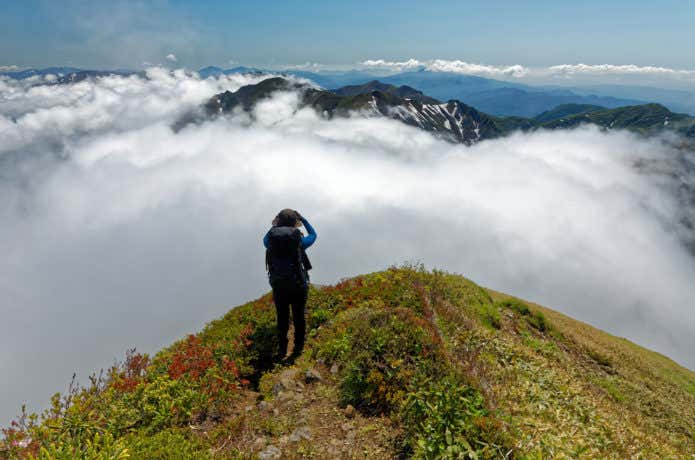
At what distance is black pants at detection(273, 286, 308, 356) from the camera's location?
9.35 meters

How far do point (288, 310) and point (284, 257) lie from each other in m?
1.78

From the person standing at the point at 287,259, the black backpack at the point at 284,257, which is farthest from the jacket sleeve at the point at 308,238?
the black backpack at the point at 284,257

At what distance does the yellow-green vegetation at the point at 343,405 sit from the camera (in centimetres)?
536

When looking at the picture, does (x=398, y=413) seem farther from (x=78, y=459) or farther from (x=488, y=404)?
(x=78, y=459)

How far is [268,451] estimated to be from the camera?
19.5 ft

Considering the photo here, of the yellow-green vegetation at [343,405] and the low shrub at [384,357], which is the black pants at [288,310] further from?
the low shrub at [384,357]

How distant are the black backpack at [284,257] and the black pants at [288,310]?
0.26 metres

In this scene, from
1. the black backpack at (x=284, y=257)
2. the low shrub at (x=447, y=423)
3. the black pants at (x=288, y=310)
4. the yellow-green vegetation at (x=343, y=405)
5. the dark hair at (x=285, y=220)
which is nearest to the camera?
the low shrub at (x=447, y=423)

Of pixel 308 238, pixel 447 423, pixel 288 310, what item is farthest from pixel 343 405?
pixel 308 238

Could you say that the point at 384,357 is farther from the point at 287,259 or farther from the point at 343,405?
the point at 287,259

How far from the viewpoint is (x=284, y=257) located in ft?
29.9

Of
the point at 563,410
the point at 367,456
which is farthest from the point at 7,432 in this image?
the point at 563,410

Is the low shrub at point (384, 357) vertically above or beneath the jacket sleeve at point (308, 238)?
beneath

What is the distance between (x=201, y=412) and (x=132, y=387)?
5.61 ft
